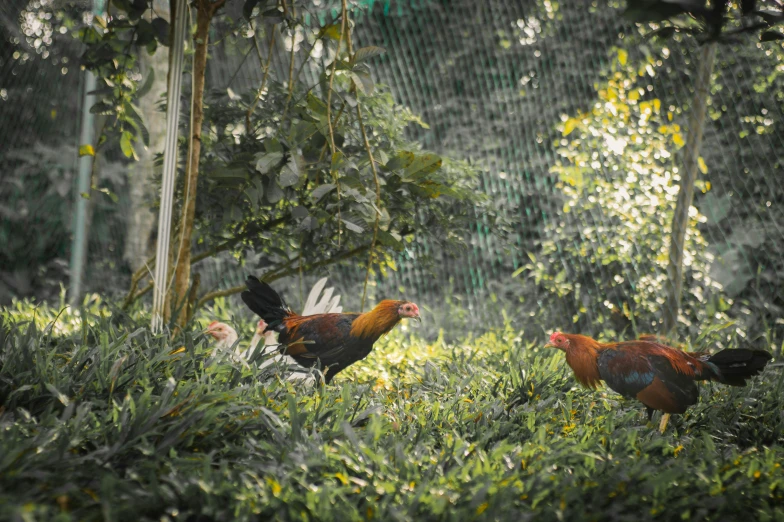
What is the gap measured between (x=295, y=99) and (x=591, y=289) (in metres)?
2.52

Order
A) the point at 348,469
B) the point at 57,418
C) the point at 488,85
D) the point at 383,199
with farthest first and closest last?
the point at 488,85 < the point at 383,199 < the point at 57,418 < the point at 348,469

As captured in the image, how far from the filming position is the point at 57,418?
2062mm

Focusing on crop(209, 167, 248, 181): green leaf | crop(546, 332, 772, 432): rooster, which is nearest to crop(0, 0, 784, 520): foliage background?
crop(546, 332, 772, 432): rooster

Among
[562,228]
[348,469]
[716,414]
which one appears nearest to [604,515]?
[348,469]

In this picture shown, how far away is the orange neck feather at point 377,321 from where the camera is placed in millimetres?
2828

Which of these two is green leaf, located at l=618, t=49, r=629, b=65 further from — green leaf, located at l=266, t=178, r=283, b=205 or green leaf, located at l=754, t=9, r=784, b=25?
green leaf, located at l=754, t=9, r=784, b=25

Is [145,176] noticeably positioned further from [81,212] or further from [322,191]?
[322,191]

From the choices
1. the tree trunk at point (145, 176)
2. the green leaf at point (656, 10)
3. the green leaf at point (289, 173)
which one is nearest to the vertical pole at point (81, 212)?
the tree trunk at point (145, 176)

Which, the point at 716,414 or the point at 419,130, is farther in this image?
the point at 419,130

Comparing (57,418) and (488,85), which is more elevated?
(488,85)

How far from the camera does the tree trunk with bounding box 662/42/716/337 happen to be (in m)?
3.96

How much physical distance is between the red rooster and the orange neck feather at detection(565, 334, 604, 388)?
675 millimetres

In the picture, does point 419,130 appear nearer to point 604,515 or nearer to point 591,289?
point 591,289

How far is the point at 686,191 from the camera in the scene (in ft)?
13.2
